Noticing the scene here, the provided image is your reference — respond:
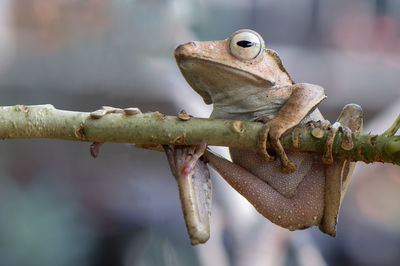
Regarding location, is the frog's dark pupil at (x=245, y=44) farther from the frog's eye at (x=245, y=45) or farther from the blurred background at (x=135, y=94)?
the blurred background at (x=135, y=94)

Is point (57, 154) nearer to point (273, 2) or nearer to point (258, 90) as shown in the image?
point (273, 2)

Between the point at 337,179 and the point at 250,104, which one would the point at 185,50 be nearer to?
the point at 250,104

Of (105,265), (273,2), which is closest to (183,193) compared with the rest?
(105,265)

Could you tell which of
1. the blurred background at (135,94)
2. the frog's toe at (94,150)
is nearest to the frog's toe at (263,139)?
the frog's toe at (94,150)

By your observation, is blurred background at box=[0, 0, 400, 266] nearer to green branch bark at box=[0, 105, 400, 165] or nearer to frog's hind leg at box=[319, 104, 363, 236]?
frog's hind leg at box=[319, 104, 363, 236]

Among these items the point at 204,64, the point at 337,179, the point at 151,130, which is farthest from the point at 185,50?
the point at 337,179
